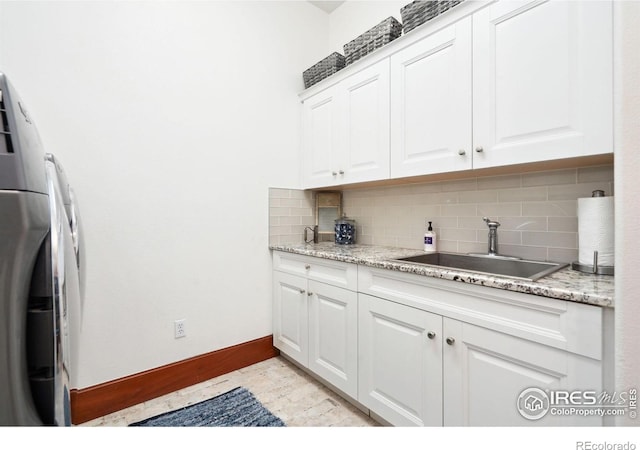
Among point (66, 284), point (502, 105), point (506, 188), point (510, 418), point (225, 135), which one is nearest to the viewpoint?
point (66, 284)

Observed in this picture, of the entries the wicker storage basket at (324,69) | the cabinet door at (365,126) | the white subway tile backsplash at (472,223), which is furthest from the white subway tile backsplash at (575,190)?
the wicker storage basket at (324,69)

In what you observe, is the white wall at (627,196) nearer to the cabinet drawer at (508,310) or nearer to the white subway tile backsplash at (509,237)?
the cabinet drawer at (508,310)

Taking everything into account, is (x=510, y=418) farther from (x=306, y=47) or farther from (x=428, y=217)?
(x=306, y=47)

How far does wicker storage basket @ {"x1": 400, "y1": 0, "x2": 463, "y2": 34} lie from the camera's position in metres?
1.49

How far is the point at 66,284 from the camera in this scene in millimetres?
693

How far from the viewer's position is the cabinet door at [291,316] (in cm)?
198

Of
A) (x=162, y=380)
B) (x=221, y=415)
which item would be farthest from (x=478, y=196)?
(x=162, y=380)

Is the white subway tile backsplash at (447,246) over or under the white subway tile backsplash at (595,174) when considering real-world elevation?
under

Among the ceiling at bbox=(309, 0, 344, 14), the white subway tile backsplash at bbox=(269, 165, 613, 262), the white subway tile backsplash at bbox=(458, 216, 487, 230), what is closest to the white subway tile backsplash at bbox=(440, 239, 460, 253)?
the white subway tile backsplash at bbox=(269, 165, 613, 262)

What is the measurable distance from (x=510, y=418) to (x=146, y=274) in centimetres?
189

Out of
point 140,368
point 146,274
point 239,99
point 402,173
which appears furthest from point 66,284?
point 239,99

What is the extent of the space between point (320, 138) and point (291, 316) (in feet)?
4.27

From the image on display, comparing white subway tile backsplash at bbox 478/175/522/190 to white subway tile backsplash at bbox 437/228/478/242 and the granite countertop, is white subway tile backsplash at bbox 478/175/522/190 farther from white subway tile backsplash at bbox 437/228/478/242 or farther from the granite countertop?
the granite countertop

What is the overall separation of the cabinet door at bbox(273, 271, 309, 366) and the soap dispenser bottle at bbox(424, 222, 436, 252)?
0.80 metres
